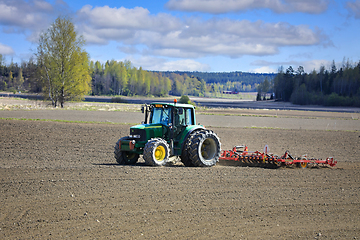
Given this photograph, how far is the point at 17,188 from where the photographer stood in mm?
8859

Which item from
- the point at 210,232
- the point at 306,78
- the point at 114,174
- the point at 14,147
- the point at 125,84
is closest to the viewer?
the point at 210,232

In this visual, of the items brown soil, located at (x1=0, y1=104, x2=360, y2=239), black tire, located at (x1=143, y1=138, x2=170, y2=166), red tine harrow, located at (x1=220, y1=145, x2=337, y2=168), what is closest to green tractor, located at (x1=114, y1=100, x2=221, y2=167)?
black tire, located at (x1=143, y1=138, x2=170, y2=166)

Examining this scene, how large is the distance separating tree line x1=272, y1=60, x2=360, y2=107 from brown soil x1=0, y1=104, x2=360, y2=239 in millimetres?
94318

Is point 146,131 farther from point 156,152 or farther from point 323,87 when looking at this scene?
point 323,87

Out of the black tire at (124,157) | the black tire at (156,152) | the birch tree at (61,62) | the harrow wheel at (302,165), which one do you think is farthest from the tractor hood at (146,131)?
the birch tree at (61,62)

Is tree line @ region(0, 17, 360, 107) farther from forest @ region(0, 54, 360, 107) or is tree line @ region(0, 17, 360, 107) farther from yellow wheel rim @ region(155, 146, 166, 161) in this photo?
yellow wheel rim @ region(155, 146, 166, 161)

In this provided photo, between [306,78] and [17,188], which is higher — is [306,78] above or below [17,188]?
above

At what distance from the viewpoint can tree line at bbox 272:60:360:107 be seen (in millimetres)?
99287

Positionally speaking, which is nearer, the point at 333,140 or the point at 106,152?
the point at 106,152

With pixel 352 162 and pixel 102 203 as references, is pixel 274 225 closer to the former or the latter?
pixel 102 203

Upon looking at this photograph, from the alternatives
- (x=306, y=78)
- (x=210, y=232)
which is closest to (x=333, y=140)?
(x=210, y=232)

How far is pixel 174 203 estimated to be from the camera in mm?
8250

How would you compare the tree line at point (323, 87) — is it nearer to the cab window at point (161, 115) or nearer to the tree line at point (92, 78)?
the tree line at point (92, 78)

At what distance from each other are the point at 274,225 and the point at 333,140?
1954 centimetres
